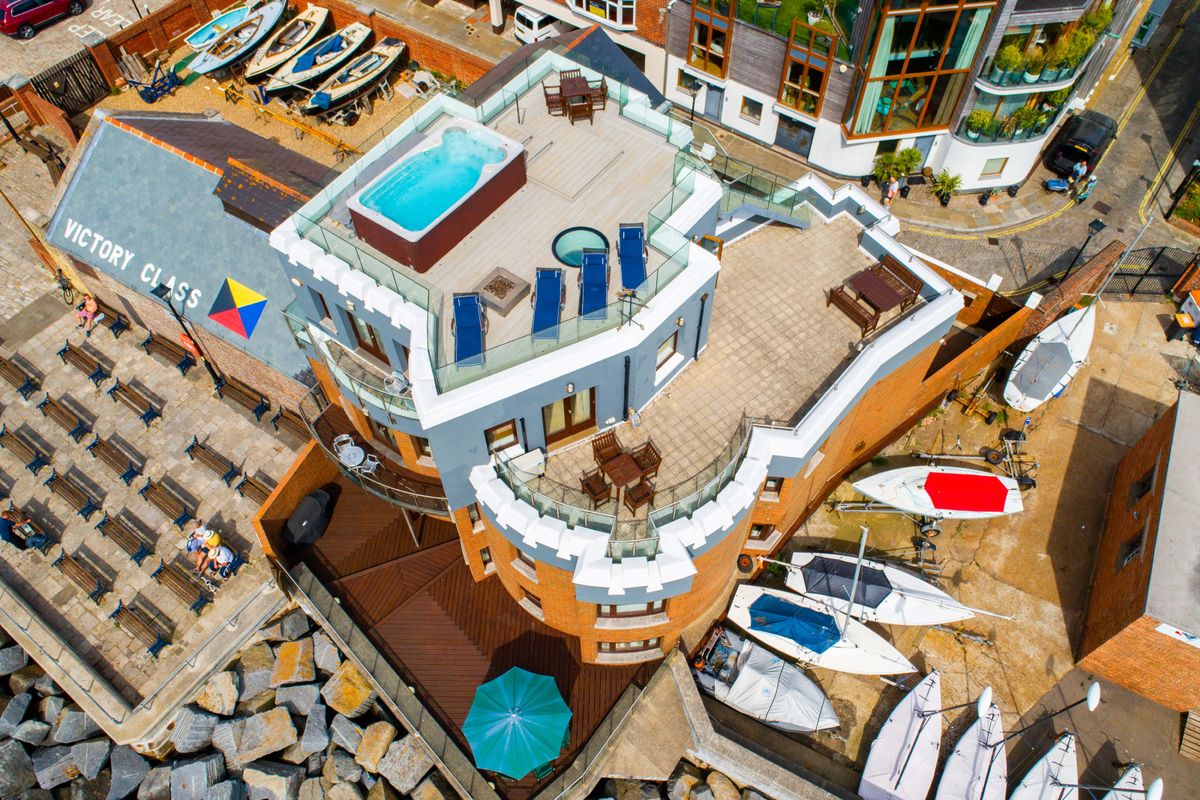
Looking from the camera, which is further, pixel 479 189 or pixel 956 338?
pixel 956 338

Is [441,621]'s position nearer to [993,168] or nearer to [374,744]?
[374,744]

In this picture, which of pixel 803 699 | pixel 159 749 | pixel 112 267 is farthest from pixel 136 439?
pixel 803 699

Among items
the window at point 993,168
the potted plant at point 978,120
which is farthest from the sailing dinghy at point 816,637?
the window at point 993,168

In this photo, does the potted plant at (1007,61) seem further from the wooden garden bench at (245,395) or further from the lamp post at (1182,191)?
the wooden garden bench at (245,395)

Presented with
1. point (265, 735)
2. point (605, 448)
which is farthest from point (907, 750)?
point (265, 735)

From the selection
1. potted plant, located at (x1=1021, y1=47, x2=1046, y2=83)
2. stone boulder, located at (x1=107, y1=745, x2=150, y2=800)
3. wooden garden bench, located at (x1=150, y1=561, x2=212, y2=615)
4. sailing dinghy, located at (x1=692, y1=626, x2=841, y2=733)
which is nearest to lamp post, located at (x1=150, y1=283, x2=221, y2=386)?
wooden garden bench, located at (x1=150, y1=561, x2=212, y2=615)

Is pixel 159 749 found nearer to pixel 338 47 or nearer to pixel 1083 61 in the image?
pixel 338 47

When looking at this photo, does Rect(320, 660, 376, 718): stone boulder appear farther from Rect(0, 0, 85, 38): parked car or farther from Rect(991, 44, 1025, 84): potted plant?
Rect(0, 0, 85, 38): parked car
